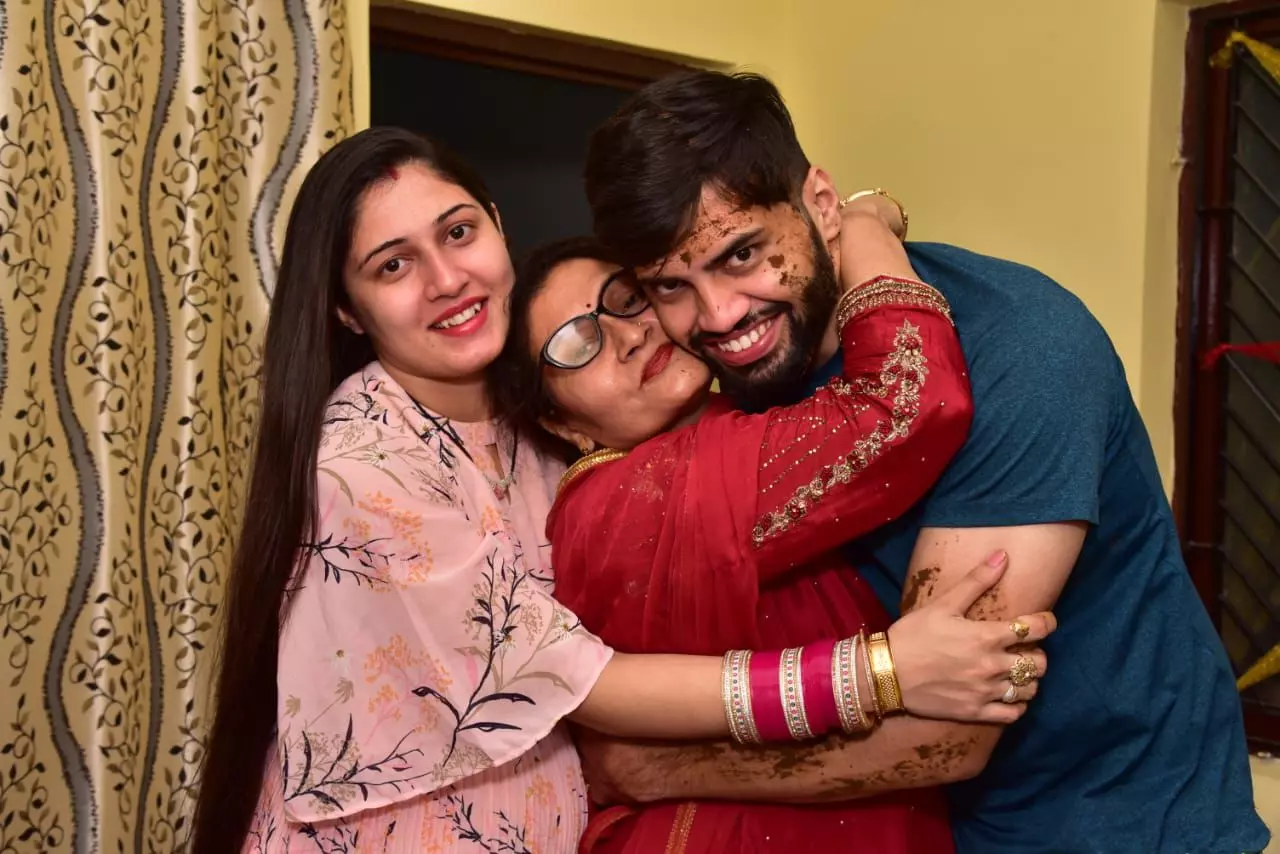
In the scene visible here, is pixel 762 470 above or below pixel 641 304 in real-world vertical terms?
below

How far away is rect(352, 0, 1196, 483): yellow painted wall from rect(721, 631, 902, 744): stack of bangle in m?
1.48

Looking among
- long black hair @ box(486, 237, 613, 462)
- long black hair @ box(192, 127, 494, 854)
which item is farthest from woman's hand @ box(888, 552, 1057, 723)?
long black hair @ box(192, 127, 494, 854)

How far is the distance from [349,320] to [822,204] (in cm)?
66

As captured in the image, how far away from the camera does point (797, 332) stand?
1.44 meters

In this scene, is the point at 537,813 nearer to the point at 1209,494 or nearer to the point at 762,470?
the point at 762,470

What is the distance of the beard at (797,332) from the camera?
143 cm

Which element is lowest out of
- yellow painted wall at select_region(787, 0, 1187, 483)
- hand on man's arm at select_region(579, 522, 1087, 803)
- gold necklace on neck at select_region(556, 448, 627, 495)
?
hand on man's arm at select_region(579, 522, 1087, 803)

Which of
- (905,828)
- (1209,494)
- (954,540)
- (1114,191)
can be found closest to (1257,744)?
(1209,494)

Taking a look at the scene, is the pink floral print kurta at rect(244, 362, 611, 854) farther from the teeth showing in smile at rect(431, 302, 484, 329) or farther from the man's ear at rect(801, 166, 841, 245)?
the man's ear at rect(801, 166, 841, 245)

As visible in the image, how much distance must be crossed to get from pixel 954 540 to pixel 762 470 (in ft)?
0.72

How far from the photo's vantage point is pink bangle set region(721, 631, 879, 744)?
1.28 metres

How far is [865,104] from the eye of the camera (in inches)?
117

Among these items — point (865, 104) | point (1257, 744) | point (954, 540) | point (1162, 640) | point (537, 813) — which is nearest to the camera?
point (954, 540)

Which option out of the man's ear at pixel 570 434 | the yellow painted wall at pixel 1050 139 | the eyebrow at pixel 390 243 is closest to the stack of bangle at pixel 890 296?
the man's ear at pixel 570 434
